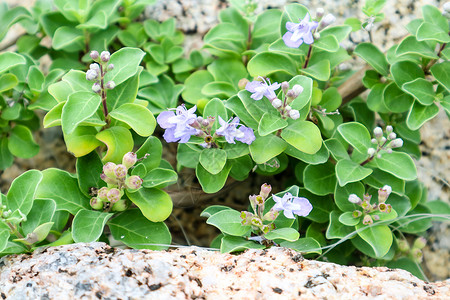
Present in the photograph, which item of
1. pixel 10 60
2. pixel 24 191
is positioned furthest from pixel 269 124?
pixel 10 60

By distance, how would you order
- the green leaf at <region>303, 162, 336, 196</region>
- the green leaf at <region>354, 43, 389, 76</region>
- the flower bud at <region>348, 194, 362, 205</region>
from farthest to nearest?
the green leaf at <region>354, 43, 389, 76</region>, the green leaf at <region>303, 162, 336, 196</region>, the flower bud at <region>348, 194, 362, 205</region>

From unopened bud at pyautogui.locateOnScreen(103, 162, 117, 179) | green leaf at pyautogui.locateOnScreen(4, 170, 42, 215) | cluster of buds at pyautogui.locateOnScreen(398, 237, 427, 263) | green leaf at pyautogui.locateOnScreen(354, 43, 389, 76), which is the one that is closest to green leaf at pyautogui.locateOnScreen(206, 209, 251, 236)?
unopened bud at pyautogui.locateOnScreen(103, 162, 117, 179)

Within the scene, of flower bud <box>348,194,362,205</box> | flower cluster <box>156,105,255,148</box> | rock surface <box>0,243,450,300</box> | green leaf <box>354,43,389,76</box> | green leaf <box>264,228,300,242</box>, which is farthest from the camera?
green leaf <box>354,43,389,76</box>

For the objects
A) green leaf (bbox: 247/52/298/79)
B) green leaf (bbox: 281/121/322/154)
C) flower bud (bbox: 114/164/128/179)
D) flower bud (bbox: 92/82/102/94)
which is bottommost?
flower bud (bbox: 114/164/128/179)

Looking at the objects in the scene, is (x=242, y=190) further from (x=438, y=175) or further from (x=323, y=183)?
(x=438, y=175)

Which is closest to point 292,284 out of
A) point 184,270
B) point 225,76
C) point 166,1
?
point 184,270

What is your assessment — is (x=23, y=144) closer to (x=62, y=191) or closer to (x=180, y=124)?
(x=62, y=191)

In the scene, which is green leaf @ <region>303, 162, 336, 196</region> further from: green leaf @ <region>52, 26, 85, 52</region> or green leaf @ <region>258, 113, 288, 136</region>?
green leaf @ <region>52, 26, 85, 52</region>
